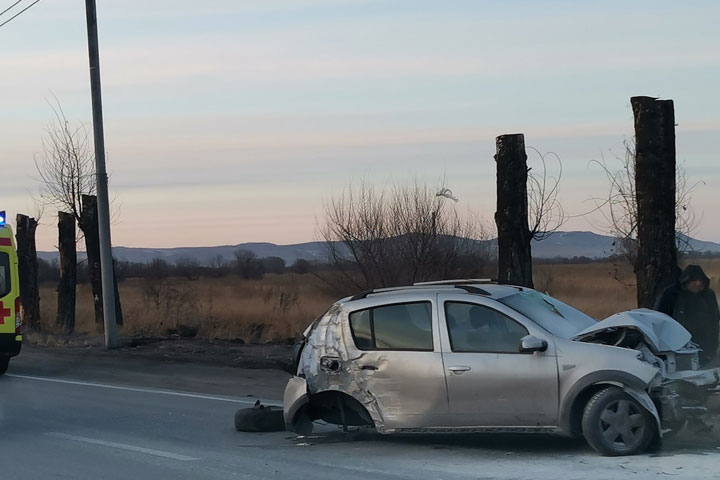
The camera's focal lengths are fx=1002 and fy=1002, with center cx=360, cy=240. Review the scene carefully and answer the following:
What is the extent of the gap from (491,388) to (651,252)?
19.9 ft

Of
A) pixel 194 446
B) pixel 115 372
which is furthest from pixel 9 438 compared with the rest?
pixel 115 372

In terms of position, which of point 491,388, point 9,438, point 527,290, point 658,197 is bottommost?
point 9,438

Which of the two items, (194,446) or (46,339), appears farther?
(46,339)

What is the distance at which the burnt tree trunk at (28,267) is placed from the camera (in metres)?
30.4

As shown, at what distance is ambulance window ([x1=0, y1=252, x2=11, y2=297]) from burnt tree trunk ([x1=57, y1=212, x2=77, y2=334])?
11.5m

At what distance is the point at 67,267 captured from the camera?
29.2m

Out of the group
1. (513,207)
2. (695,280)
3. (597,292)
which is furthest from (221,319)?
(695,280)

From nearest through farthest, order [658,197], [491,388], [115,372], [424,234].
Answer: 1. [491,388]
2. [658,197]
3. [115,372]
4. [424,234]

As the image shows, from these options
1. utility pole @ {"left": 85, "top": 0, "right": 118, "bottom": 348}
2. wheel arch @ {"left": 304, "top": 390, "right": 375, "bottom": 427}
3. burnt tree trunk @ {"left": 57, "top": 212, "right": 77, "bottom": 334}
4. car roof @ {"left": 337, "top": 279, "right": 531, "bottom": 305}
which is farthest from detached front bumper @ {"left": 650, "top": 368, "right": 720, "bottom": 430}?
burnt tree trunk @ {"left": 57, "top": 212, "right": 77, "bottom": 334}

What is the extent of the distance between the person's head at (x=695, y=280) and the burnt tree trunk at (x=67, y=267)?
21.5 m

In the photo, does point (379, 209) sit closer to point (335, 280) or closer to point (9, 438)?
point (335, 280)

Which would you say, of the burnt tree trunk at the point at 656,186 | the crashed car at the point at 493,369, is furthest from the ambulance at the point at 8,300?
the burnt tree trunk at the point at 656,186

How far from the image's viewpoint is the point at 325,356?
31.5ft

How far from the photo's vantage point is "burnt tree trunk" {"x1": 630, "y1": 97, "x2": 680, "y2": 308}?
44.6ft
